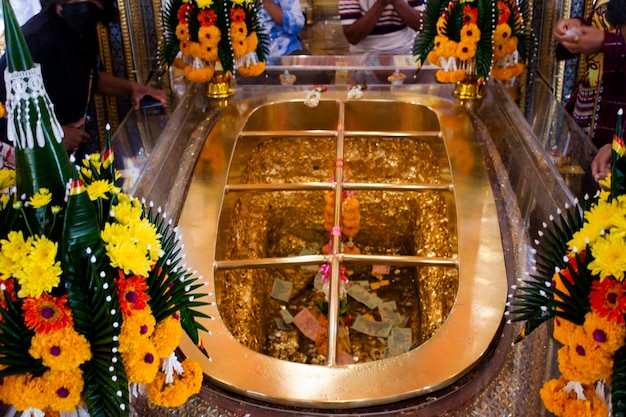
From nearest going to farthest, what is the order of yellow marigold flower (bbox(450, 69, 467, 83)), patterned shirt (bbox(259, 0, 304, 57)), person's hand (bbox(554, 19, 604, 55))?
1. person's hand (bbox(554, 19, 604, 55))
2. yellow marigold flower (bbox(450, 69, 467, 83))
3. patterned shirt (bbox(259, 0, 304, 57))

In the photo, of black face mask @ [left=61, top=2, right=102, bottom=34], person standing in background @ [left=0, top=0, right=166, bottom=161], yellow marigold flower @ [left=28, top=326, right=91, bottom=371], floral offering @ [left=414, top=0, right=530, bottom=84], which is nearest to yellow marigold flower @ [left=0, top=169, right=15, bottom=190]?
yellow marigold flower @ [left=28, top=326, right=91, bottom=371]

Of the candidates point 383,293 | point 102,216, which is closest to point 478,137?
point 383,293

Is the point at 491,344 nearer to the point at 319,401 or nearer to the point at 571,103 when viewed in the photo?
the point at 319,401

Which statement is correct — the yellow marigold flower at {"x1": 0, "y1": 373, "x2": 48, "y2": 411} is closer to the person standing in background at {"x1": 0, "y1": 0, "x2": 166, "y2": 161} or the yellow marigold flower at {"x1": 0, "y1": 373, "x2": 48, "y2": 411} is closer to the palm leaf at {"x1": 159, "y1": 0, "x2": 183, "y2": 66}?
the person standing in background at {"x1": 0, "y1": 0, "x2": 166, "y2": 161}

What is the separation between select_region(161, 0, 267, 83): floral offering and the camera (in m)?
2.46

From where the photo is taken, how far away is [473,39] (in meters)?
2.35

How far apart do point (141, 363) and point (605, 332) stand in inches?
26.5

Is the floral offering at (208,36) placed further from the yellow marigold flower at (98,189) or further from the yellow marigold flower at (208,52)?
the yellow marigold flower at (98,189)

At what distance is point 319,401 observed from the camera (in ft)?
3.89

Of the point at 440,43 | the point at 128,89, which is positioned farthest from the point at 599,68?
the point at 128,89

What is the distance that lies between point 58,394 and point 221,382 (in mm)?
347

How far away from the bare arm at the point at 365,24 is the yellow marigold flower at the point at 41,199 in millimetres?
2766

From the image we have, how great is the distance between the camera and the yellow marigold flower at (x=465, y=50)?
236 centimetres

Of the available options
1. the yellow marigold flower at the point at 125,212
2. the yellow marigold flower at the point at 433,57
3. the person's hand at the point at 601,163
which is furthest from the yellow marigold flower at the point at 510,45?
the yellow marigold flower at the point at 125,212
